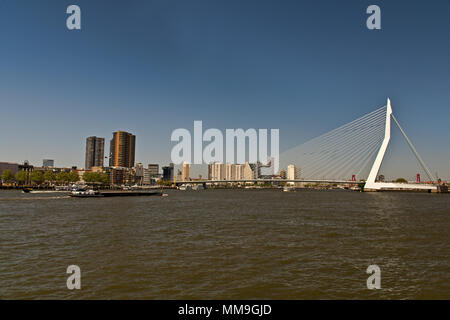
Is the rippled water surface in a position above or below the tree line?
below

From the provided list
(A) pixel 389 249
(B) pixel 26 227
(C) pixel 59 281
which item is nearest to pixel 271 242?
(A) pixel 389 249

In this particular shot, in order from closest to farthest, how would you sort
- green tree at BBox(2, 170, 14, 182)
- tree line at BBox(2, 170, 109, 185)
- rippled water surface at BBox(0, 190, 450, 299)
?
rippled water surface at BBox(0, 190, 450, 299)
tree line at BBox(2, 170, 109, 185)
green tree at BBox(2, 170, 14, 182)

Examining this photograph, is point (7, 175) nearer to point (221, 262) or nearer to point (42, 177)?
point (42, 177)

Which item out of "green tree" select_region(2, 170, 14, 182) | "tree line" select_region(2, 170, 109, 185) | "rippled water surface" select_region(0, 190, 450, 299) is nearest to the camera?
"rippled water surface" select_region(0, 190, 450, 299)

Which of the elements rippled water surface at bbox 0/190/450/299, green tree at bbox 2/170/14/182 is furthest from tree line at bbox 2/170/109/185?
rippled water surface at bbox 0/190/450/299

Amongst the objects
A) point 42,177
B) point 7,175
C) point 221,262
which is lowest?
point 221,262

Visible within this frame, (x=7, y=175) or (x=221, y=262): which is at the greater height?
(x=7, y=175)

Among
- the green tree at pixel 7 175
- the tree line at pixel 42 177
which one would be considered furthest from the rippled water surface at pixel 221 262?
the green tree at pixel 7 175

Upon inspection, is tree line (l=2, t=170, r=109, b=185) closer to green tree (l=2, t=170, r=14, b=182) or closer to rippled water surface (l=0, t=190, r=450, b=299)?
green tree (l=2, t=170, r=14, b=182)

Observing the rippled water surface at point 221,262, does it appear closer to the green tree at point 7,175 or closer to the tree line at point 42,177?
the tree line at point 42,177

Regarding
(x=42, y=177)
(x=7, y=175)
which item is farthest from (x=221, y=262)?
(x=7, y=175)
